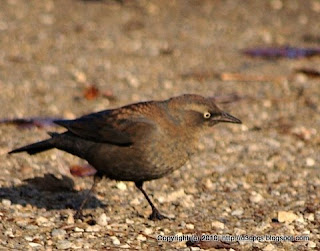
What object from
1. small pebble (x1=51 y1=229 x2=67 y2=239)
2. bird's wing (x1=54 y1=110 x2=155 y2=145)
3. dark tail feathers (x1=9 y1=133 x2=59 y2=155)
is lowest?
small pebble (x1=51 y1=229 x2=67 y2=239)

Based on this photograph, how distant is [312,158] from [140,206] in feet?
7.17

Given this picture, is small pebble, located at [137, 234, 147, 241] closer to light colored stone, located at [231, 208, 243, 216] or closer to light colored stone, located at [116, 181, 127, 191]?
light colored stone, located at [231, 208, 243, 216]

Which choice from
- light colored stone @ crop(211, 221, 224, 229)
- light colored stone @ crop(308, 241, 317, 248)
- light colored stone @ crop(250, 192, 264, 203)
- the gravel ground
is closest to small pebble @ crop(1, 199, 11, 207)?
the gravel ground

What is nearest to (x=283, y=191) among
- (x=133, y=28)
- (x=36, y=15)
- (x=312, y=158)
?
(x=312, y=158)

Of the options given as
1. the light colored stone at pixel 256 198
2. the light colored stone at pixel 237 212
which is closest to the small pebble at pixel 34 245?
the light colored stone at pixel 237 212

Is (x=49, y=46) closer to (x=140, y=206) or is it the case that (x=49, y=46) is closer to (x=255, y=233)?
(x=140, y=206)

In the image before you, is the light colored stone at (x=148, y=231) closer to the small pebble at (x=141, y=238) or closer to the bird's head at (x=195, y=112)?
the small pebble at (x=141, y=238)

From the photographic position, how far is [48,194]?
702 centimetres

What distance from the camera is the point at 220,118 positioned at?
6543mm

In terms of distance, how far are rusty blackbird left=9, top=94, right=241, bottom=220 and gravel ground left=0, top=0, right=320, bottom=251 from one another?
0.46m

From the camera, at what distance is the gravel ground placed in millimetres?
6410

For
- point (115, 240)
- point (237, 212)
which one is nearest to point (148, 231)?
point (115, 240)

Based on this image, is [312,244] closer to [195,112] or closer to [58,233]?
[195,112]

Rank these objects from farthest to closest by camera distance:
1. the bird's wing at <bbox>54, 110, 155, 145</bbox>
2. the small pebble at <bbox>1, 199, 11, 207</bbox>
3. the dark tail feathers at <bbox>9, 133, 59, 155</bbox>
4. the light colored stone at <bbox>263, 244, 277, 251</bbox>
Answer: the dark tail feathers at <bbox>9, 133, 59, 155</bbox> < the small pebble at <bbox>1, 199, 11, 207</bbox> < the bird's wing at <bbox>54, 110, 155, 145</bbox> < the light colored stone at <bbox>263, 244, 277, 251</bbox>
